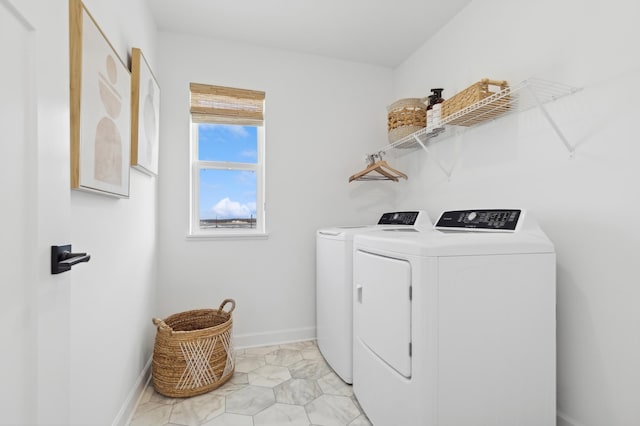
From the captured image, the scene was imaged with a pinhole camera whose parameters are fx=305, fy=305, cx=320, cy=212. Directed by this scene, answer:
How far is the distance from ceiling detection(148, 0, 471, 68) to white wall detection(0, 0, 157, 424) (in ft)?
1.09

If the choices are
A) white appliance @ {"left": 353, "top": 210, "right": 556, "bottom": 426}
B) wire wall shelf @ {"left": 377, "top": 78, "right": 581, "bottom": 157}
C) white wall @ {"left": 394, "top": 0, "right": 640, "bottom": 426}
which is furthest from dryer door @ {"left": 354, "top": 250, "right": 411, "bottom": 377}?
wire wall shelf @ {"left": 377, "top": 78, "right": 581, "bottom": 157}

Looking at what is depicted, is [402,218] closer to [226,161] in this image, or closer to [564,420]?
[564,420]

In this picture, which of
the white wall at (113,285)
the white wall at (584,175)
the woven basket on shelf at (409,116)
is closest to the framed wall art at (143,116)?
the white wall at (113,285)

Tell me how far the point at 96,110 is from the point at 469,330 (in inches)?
68.4

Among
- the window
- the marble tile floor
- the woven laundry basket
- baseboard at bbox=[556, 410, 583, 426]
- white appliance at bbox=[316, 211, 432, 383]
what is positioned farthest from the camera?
the window

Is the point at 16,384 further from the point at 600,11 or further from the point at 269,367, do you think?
the point at 600,11

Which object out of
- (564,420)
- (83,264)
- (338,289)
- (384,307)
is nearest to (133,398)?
(83,264)

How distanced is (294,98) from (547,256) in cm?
219

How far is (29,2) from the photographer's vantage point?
0.64 metres

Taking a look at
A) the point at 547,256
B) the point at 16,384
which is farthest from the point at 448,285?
the point at 16,384

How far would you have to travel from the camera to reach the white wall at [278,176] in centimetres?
241

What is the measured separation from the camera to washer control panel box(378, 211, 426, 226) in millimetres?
2199

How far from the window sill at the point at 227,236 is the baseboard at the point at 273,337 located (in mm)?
808

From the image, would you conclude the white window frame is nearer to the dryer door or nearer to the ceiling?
the ceiling
